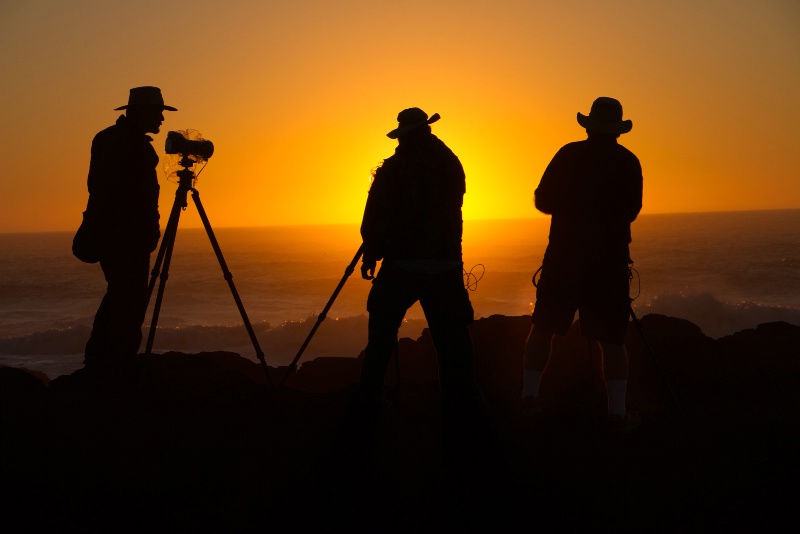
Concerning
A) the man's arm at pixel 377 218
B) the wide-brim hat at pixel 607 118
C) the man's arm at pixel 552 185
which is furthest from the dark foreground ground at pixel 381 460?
the wide-brim hat at pixel 607 118

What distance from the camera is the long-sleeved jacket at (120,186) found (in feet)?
18.1

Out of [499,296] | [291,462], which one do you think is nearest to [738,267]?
[499,296]

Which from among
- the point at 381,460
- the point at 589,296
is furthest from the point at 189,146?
the point at 589,296

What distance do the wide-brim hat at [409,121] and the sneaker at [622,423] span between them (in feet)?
7.52

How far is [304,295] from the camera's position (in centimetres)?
4594

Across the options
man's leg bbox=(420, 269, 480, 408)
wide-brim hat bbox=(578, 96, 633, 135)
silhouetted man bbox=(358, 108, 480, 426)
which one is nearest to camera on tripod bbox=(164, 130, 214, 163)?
silhouetted man bbox=(358, 108, 480, 426)

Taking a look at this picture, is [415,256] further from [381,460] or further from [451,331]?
[381,460]

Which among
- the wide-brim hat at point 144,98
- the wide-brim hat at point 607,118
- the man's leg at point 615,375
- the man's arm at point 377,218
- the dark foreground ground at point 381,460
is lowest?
the dark foreground ground at point 381,460

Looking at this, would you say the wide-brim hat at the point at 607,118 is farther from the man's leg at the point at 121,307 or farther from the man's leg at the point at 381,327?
the man's leg at the point at 121,307

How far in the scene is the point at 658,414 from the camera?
18.1ft

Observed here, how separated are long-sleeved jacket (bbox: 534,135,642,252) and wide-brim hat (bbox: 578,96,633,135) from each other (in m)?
0.06

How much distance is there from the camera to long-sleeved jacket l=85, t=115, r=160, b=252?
18.1ft

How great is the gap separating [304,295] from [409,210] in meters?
42.1

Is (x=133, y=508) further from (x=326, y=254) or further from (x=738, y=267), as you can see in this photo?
(x=326, y=254)
